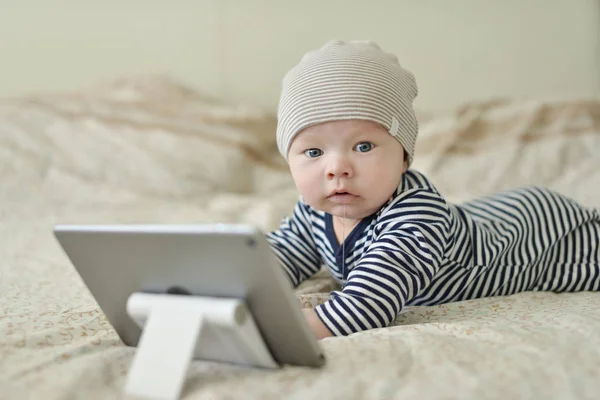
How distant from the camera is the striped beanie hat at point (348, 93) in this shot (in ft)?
2.89

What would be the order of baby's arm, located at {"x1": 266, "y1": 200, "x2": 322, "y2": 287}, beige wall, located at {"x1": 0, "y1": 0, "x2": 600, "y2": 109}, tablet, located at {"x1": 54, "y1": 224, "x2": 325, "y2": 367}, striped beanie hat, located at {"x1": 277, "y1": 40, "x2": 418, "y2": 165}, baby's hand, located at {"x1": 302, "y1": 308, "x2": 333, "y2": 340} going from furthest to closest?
beige wall, located at {"x1": 0, "y1": 0, "x2": 600, "y2": 109}
baby's arm, located at {"x1": 266, "y1": 200, "x2": 322, "y2": 287}
striped beanie hat, located at {"x1": 277, "y1": 40, "x2": 418, "y2": 165}
baby's hand, located at {"x1": 302, "y1": 308, "x2": 333, "y2": 340}
tablet, located at {"x1": 54, "y1": 224, "x2": 325, "y2": 367}

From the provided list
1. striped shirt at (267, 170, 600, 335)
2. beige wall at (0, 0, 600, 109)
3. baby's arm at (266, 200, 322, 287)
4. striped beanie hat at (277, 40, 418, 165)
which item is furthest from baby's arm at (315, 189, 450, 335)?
beige wall at (0, 0, 600, 109)

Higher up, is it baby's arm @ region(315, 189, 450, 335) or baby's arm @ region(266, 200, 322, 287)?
baby's arm @ region(315, 189, 450, 335)

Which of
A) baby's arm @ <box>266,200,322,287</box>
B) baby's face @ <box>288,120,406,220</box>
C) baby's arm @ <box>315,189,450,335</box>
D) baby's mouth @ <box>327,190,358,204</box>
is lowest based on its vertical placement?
baby's arm @ <box>266,200,322,287</box>

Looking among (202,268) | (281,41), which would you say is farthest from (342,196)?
(281,41)

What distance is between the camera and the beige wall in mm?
2031

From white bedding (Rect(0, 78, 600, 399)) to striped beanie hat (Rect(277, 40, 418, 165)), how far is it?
0.26 metres

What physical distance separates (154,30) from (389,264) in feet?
5.25

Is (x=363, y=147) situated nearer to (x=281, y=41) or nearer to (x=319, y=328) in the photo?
(x=319, y=328)

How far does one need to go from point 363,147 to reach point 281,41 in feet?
4.38

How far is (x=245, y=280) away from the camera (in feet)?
1.88

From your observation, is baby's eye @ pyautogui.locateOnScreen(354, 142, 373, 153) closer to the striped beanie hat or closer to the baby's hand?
the striped beanie hat

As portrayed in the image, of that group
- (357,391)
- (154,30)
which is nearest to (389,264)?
(357,391)

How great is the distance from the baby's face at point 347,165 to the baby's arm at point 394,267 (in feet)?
0.15
